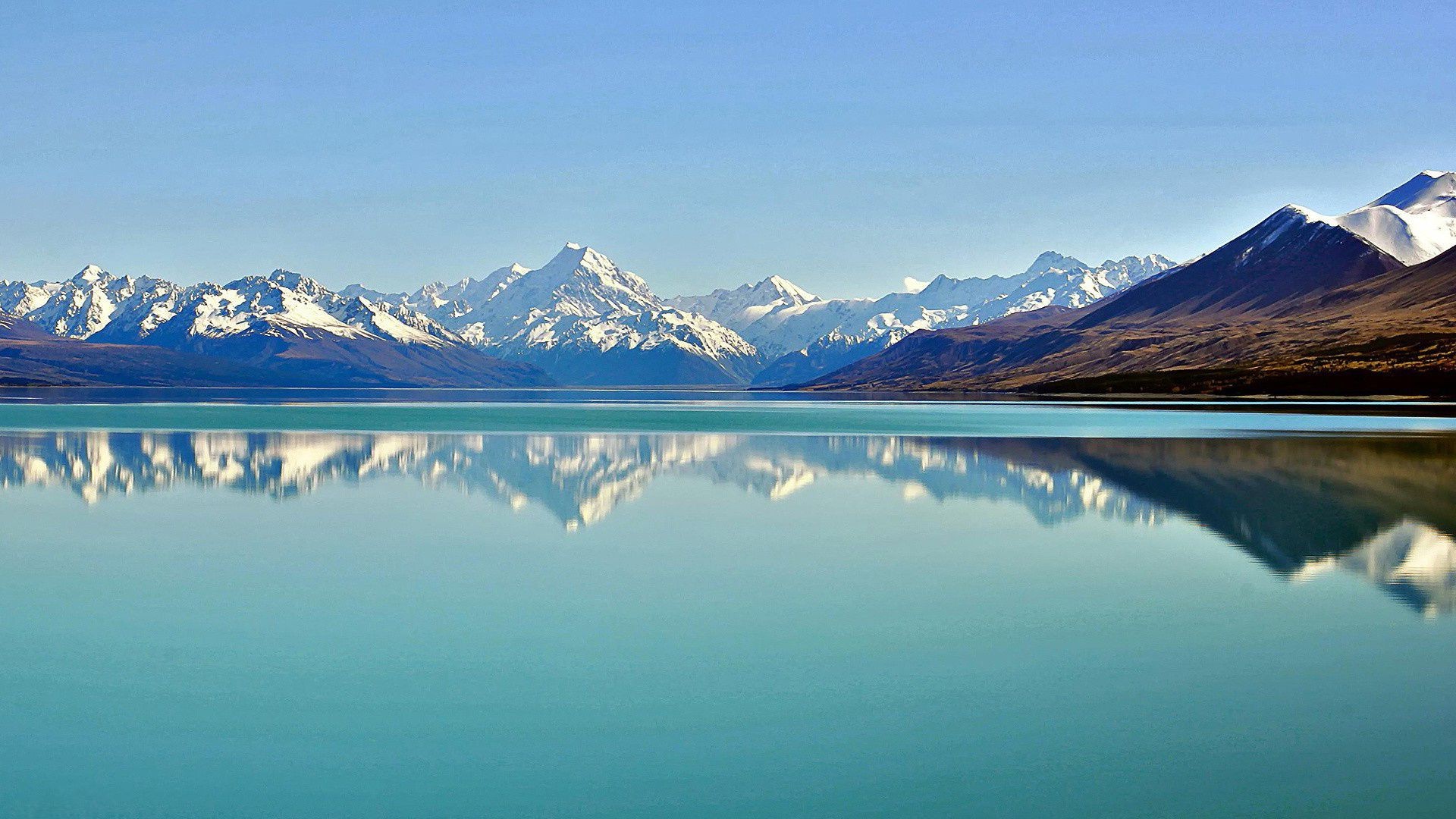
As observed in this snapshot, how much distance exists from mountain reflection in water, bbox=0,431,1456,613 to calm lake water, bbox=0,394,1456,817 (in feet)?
1.44

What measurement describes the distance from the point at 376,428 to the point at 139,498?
63366 millimetres

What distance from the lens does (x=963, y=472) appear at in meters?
61.5

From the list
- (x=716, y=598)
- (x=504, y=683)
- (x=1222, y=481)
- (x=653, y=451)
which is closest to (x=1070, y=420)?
(x=653, y=451)

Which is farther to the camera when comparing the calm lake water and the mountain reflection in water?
the mountain reflection in water

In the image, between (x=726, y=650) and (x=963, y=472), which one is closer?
(x=726, y=650)

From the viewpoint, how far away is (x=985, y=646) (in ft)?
76.0

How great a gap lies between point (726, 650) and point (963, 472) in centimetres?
4052

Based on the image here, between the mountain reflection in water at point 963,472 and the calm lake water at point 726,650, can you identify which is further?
the mountain reflection in water at point 963,472

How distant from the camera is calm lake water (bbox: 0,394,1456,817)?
51.6 ft

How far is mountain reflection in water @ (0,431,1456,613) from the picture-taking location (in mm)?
38094

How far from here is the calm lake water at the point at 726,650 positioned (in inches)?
620

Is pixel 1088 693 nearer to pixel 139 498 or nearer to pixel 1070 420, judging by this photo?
pixel 139 498

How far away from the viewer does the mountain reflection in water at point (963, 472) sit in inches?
1500

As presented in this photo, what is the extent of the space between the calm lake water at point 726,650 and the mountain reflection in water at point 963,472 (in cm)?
44
